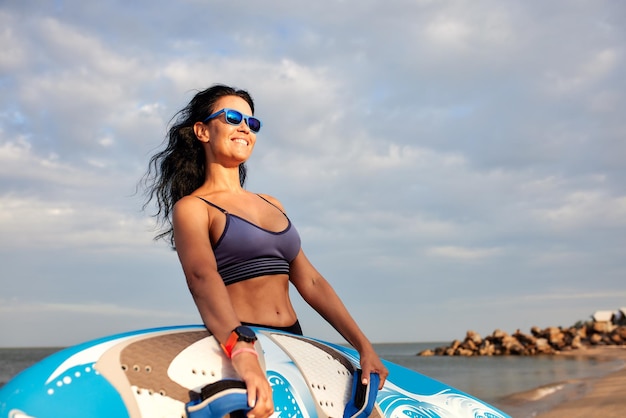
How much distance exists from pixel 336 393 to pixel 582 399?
21.8 ft

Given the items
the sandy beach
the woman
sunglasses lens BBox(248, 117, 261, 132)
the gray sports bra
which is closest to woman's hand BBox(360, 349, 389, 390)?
the woman

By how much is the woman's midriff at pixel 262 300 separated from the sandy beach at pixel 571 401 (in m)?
4.76

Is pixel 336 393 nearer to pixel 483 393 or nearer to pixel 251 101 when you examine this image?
pixel 251 101

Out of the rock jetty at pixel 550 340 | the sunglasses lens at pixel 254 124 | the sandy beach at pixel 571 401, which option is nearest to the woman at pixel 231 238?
the sunglasses lens at pixel 254 124

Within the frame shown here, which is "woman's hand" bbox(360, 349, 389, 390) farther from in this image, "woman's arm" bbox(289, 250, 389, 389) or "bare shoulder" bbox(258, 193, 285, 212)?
"bare shoulder" bbox(258, 193, 285, 212)

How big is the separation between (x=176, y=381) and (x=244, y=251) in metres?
0.54

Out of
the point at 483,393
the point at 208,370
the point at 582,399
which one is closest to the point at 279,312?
the point at 208,370

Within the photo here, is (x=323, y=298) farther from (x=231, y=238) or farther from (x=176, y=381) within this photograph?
(x=176, y=381)

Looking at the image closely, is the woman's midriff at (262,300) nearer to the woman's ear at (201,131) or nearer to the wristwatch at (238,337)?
the wristwatch at (238,337)

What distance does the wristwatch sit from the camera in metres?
1.76

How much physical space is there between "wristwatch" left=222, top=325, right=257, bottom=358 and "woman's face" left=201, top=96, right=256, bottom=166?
2.60 feet

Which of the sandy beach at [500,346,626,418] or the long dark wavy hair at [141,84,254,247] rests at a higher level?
the long dark wavy hair at [141,84,254,247]

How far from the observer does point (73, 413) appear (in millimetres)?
1633

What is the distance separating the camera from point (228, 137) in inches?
92.5
